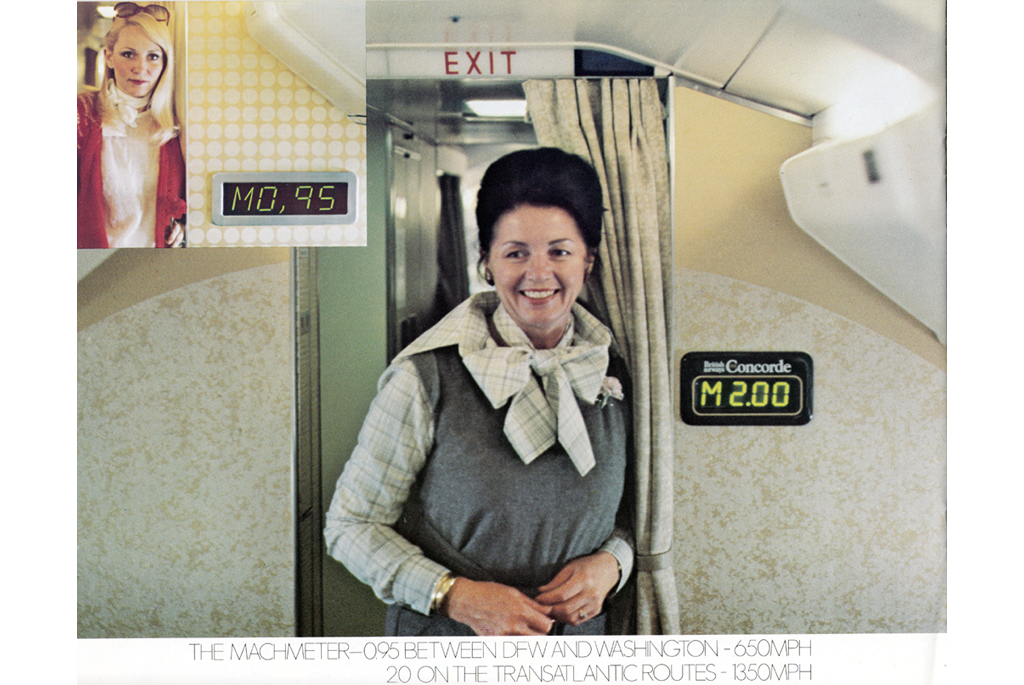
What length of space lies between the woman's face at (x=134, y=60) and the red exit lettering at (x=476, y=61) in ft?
2.60

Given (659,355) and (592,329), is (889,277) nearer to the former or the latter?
(659,355)

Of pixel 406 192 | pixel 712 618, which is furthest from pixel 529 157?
pixel 712 618

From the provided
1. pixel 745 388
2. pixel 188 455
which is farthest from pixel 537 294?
pixel 188 455

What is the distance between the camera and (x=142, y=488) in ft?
6.88

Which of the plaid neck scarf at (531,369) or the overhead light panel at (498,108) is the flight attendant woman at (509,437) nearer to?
the plaid neck scarf at (531,369)

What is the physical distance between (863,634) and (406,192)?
5.76 ft

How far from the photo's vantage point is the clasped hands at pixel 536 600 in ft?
6.55

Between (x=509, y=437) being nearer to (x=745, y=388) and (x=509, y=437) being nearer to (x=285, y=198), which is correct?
(x=745, y=388)

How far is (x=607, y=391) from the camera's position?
202 cm

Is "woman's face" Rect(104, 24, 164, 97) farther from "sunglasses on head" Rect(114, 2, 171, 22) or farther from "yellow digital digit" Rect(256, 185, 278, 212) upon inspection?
"yellow digital digit" Rect(256, 185, 278, 212)

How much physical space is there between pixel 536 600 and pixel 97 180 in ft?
5.40

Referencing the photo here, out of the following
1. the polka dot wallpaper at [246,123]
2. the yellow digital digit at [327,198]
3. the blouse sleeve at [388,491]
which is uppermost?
the polka dot wallpaper at [246,123]

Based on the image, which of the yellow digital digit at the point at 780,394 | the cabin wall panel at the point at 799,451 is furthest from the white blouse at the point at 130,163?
the yellow digital digit at the point at 780,394

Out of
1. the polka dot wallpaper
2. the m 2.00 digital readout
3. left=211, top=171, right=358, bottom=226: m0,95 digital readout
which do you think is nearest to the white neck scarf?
the polka dot wallpaper
